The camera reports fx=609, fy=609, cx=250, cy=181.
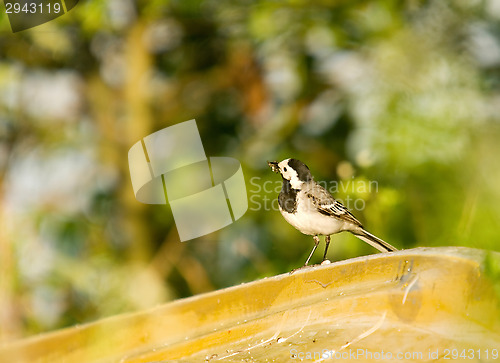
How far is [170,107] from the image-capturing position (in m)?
3.07

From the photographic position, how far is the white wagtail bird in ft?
5.92

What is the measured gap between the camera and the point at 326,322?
1.11 meters

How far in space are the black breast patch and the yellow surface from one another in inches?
18.1

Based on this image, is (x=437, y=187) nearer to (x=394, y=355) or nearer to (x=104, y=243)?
(x=394, y=355)

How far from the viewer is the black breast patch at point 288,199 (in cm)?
181

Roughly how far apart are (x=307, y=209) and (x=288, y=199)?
65mm

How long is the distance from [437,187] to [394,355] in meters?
1.34
